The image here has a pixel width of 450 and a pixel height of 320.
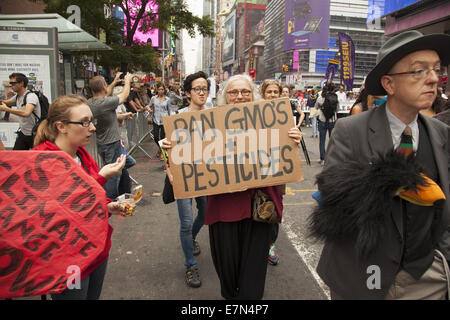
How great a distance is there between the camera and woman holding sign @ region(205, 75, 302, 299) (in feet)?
7.80

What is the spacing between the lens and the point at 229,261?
2.43 meters

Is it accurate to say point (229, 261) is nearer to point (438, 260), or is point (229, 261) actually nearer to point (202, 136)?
point (202, 136)

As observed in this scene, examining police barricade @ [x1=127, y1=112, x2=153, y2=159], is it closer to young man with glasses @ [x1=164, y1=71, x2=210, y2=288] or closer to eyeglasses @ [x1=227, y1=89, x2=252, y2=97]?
young man with glasses @ [x1=164, y1=71, x2=210, y2=288]

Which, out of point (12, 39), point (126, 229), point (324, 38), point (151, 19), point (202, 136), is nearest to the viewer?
point (202, 136)

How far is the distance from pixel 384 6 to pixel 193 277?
28416 millimetres

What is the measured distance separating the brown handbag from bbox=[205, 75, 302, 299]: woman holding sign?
4 centimetres

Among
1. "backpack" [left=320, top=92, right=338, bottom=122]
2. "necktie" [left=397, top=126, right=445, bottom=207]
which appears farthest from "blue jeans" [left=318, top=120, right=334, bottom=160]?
"necktie" [left=397, top=126, right=445, bottom=207]

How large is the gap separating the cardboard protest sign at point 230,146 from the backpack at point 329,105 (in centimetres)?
676

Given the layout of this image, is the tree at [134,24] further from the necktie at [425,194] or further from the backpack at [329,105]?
the necktie at [425,194]

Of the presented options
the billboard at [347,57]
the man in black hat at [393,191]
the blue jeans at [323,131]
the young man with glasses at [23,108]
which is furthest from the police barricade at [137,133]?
the billboard at [347,57]

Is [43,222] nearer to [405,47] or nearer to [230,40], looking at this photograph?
[405,47]

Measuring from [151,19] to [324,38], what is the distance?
85.6 meters

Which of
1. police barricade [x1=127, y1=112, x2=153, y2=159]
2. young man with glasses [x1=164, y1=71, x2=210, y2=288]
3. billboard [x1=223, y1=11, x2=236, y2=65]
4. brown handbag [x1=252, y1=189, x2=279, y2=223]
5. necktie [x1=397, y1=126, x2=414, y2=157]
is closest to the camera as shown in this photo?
necktie [x1=397, y1=126, x2=414, y2=157]

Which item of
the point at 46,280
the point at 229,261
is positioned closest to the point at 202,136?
the point at 229,261
